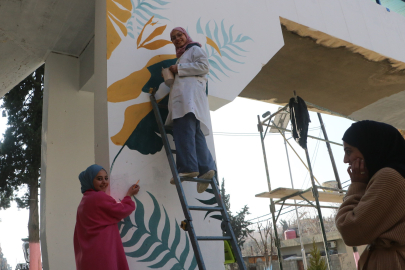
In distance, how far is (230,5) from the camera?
12.7ft

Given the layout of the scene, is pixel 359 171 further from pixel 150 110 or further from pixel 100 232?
pixel 150 110

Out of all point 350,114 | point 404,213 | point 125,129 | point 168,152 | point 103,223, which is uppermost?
point 350,114

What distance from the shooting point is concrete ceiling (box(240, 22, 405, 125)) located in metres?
5.33

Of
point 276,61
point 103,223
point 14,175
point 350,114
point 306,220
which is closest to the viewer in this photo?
point 103,223

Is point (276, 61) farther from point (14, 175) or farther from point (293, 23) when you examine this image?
point (14, 175)

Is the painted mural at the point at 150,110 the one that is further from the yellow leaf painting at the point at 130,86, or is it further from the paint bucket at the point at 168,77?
the paint bucket at the point at 168,77

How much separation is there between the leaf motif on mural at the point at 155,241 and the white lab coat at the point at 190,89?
A: 2.16 feet

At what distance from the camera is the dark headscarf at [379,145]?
1299 mm

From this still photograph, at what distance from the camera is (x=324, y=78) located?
20.0ft

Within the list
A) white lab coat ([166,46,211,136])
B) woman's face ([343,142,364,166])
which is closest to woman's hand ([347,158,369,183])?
woman's face ([343,142,364,166])

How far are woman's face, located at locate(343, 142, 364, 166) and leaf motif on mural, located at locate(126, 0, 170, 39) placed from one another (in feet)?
7.00

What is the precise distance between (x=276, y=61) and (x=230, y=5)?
5.98ft

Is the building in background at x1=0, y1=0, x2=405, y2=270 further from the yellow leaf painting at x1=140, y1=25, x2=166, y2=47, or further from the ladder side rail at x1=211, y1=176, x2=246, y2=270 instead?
the ladder side rail at x1=211, y1=176, x2=246, y2=270

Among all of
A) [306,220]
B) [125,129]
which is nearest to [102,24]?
[125,129]
